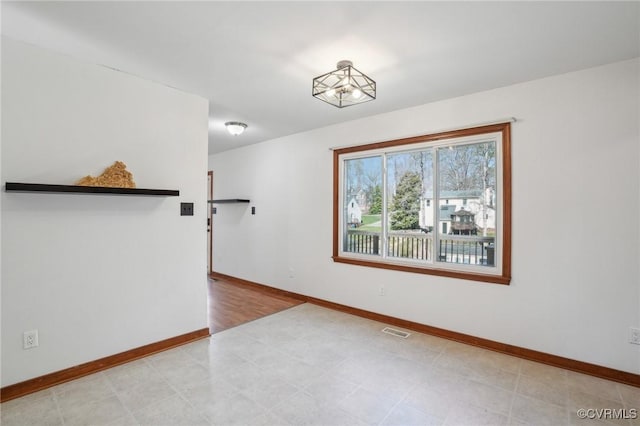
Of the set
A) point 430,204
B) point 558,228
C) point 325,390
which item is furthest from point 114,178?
point 558,228

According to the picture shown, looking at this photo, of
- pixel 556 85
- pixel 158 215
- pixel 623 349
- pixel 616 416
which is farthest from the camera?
pixel 158 215

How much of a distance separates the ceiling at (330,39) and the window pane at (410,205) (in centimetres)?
87

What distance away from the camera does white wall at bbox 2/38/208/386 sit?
2.23m

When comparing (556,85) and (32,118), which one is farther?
(556,85)

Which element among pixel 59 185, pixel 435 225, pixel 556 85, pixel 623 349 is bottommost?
pixel 623 349

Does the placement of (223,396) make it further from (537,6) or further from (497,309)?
(537,6)

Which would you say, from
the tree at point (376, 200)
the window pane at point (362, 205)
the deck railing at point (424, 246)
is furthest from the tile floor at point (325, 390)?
the tree at point (376, 200)

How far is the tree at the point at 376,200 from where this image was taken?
3.96 metres

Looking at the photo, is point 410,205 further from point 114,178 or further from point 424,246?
point 114,178

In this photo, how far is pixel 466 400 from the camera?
2203mm

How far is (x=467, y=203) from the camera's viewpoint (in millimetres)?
3256

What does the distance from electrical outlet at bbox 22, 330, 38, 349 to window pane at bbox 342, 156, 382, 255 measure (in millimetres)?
3163

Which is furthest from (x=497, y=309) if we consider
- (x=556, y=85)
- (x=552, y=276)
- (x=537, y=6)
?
(x=537, y=6)

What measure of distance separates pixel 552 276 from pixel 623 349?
2.26 feet
